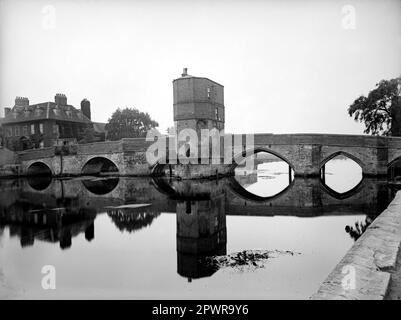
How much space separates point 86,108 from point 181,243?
152ft

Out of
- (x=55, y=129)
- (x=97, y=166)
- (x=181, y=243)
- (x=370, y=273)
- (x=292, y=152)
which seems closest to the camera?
(x=370, y=273)

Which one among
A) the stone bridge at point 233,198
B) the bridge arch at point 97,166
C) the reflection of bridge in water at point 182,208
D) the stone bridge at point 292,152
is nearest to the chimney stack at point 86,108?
the bridge arch at point 97,166

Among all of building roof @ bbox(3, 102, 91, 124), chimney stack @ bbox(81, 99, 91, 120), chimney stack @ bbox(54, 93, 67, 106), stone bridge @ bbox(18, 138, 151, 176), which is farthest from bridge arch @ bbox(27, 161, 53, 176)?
chimney stack @ bbox(81, 99, 91, 120)

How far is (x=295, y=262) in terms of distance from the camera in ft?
27.1

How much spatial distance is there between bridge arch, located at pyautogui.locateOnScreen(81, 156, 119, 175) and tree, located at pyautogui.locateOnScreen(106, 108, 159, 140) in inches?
207

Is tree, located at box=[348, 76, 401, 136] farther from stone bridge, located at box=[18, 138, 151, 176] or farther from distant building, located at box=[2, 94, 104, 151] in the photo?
distant building, located at box=[2, 94, 104, 151]

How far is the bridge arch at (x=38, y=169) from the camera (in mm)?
38938

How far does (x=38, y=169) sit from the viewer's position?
40.4 meters

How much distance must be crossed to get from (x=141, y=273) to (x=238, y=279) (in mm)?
2347

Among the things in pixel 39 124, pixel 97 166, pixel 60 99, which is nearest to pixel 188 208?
pixel 97 166

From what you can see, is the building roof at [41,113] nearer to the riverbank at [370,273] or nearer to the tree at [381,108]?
the tree at [381,108]

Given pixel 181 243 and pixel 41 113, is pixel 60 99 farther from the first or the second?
pixel 181 243
